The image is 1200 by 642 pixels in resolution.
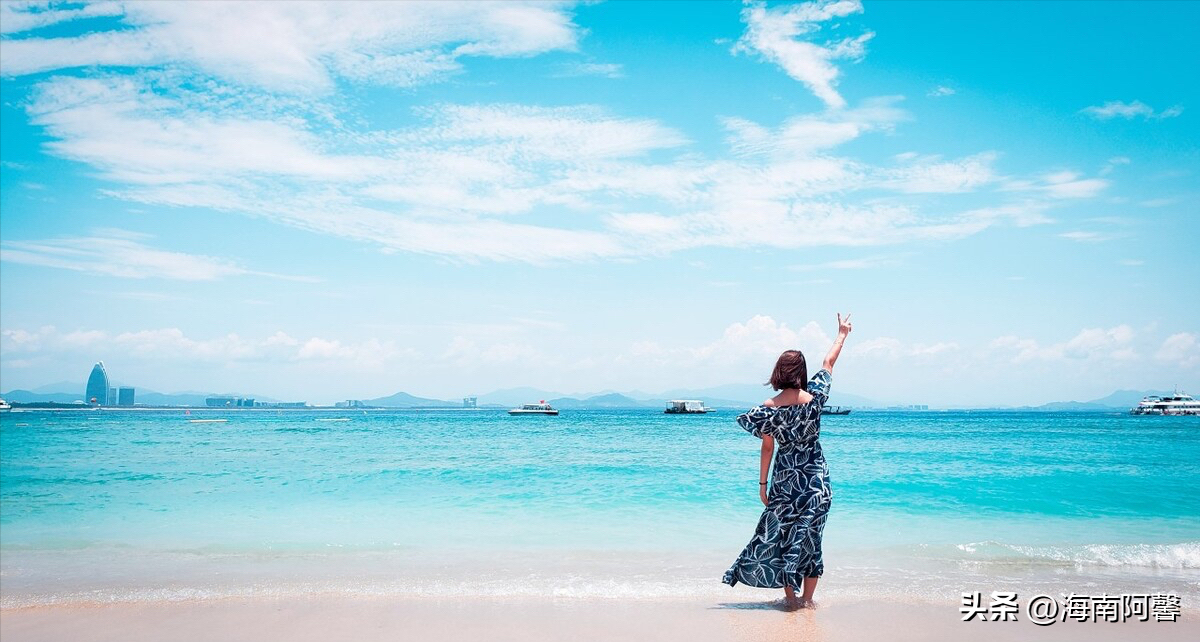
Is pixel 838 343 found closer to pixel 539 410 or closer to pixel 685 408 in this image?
pixel 539 410

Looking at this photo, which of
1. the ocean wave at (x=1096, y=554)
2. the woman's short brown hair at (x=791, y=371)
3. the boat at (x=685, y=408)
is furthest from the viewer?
the boat at (x=685, y=408)

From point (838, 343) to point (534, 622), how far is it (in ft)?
10.0

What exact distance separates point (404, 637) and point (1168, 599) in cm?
608

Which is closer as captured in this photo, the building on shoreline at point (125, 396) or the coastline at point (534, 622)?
the coastline at point (534, 622)

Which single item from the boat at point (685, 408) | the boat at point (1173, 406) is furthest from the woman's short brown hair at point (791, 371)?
the boat at point (1173, 406)

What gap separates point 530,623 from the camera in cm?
546

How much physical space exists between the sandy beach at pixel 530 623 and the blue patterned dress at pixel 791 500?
1.14 feet

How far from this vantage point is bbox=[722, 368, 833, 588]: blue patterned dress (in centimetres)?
502

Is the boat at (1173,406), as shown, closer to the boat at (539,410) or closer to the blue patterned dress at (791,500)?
the boat at (539,410)

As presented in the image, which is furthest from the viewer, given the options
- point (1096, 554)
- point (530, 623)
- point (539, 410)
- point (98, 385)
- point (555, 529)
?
point (98, 385)

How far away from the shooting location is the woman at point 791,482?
4.96 meters

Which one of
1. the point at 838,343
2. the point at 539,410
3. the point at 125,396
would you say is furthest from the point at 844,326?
the point at 125,396

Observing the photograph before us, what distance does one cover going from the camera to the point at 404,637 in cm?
512

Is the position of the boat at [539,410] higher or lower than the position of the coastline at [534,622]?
lower
